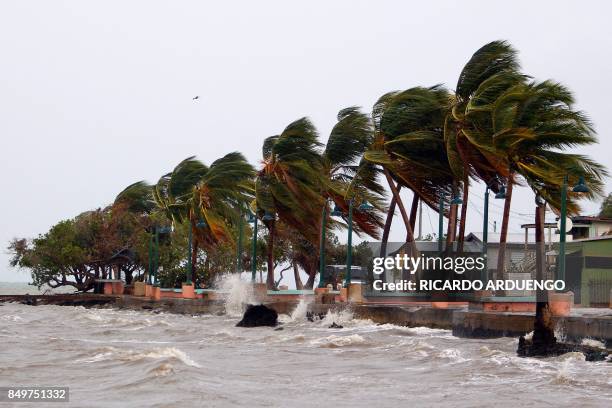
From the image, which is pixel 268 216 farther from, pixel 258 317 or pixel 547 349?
pixel 547 349

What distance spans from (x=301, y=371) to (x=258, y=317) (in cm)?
1646

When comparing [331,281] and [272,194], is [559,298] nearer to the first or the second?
[272,194]

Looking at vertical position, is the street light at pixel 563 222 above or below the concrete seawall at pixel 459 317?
above

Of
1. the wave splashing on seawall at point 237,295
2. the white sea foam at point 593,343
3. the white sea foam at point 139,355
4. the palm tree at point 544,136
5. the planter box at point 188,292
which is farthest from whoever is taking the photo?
the planter box at point 188,292

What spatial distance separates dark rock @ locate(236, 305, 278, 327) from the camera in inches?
1406

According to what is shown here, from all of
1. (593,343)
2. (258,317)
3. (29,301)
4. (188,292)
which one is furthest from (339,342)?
(29,301)

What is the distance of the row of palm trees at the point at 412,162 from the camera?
31812mm

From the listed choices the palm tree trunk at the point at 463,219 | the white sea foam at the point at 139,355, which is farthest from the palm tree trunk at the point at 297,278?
the white sea foam at the point at 139,355

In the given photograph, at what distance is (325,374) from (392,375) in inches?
51.1

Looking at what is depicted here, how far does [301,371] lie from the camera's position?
19.6 meters

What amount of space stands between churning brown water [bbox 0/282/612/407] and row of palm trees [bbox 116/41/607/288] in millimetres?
6874

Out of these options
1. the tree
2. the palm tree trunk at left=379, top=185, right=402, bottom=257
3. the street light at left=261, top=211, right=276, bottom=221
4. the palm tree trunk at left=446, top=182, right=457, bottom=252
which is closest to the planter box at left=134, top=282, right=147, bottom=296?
the tree

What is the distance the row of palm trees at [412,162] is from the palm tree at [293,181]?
0.20 feet

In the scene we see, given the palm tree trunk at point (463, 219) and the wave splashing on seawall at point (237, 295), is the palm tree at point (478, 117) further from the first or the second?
the wave splashing on seawall at point (237, 295)
